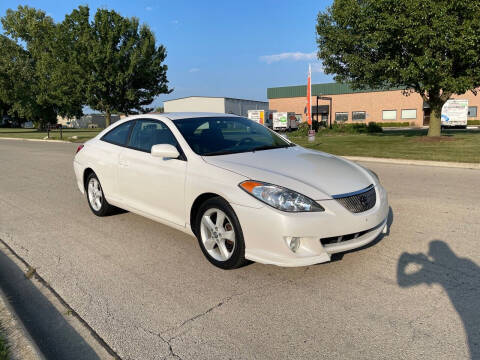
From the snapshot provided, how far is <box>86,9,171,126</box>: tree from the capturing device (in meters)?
28.0

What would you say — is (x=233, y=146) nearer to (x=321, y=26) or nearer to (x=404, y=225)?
(x=404, y=225)

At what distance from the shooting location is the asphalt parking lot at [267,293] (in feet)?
8.37

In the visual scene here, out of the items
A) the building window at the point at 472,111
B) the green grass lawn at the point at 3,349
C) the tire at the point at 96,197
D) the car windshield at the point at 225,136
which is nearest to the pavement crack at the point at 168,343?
the green grass lawn at the point at 3,349

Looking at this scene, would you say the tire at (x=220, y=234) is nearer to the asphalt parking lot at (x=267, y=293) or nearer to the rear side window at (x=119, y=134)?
the asphalt parking lot at (x=267, y=293)

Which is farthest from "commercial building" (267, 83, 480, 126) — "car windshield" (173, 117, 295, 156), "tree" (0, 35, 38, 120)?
"car windshield" (173, 117, 295, 156)

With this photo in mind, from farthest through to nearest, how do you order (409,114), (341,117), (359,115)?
(341,117)
(359,115)
(409,114)

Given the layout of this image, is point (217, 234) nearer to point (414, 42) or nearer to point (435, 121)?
point (414, 42)

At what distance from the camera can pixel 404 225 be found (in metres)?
5.00

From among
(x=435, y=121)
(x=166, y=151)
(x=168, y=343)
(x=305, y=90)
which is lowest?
(x=168, y=343)

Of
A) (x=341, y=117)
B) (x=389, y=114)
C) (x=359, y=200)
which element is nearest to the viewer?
(x=359, y=200)

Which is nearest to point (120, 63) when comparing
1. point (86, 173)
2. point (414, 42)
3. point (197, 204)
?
point (414, 42)

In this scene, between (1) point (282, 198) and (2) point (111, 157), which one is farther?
(2) point (111, 157)

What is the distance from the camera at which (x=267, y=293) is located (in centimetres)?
327

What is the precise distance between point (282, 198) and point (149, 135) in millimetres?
2295
